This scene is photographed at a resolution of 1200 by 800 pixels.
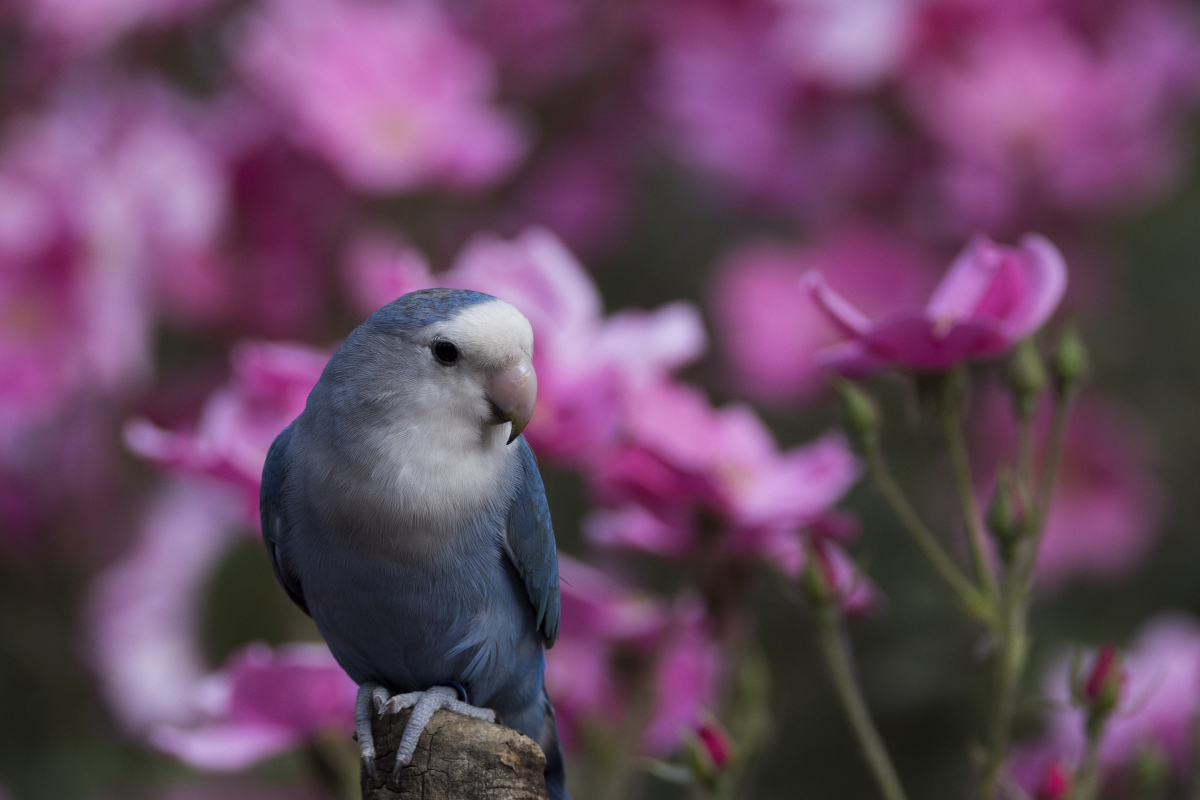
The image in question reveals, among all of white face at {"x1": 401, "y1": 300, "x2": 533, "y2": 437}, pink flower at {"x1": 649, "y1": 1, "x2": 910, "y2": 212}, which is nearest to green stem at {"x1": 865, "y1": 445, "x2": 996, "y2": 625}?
white face at {"x1": 401, "y1": 300, "x2": 533, "y2": 437}

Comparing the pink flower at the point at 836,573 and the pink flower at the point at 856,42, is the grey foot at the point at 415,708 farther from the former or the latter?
the pink flower at the point at 856,42

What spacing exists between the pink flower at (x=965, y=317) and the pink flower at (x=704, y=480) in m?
0.08

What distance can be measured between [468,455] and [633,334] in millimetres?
245

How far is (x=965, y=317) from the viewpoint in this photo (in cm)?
59

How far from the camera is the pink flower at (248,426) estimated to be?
609 mm

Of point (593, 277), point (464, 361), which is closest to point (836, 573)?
point (464, 361)

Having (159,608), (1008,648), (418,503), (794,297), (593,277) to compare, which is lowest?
(159,608)

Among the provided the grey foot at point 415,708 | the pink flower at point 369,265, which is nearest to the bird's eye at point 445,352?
the grey foot at point 415,708

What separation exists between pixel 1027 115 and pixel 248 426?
0.91m

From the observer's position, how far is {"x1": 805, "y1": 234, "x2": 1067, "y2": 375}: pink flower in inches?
Answer: 22.6

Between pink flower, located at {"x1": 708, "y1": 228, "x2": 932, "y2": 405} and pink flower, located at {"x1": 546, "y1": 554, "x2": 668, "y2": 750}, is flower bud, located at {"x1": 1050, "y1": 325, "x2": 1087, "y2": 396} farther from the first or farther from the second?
pink flower, located at {"x1": 708, "y1": 228, "x2": 932, "y2": 405}

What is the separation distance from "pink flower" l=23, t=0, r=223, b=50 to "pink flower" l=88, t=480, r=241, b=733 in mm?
449

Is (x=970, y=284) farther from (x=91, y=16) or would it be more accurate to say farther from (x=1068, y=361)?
(x=91, y=16)

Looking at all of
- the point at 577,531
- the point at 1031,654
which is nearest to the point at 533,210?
the point at 577,531
